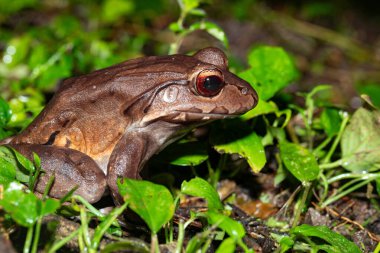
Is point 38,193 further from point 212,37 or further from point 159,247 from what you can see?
point 212,37

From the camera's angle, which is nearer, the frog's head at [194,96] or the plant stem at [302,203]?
the frog's head at [194,96]

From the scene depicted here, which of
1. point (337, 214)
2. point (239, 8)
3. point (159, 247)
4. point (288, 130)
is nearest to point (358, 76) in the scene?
point (239, 8)

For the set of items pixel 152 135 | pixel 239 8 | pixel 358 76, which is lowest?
pixel 358 76

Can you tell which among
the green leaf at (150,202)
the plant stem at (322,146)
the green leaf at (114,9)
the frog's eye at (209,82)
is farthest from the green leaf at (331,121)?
the green leaf at (114,9)

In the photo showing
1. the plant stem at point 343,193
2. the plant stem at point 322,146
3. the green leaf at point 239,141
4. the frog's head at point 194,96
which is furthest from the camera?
Result: the plant stem at point 322,146

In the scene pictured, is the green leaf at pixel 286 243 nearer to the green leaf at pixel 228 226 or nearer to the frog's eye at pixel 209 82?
the green leaf at pixel 228 226

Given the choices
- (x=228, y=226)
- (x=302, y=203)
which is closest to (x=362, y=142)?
(x=302, y=203)

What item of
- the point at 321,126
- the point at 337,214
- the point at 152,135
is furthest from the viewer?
the point at 321,126
